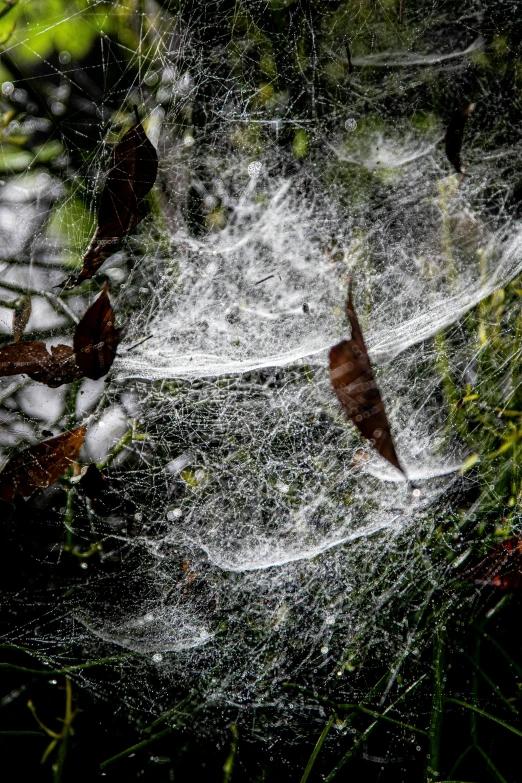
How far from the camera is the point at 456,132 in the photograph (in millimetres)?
1830

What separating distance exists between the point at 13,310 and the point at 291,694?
1.63 meters

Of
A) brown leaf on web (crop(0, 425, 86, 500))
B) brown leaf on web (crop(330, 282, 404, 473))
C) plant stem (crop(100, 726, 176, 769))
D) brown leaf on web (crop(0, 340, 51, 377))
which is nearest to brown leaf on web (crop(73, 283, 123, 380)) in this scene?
brown leaf on web (crop(0, 340, 51, 377))

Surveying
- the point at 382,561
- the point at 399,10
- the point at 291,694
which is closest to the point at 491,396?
the point at 382,561

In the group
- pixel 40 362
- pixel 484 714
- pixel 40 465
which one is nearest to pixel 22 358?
pixel 40 362

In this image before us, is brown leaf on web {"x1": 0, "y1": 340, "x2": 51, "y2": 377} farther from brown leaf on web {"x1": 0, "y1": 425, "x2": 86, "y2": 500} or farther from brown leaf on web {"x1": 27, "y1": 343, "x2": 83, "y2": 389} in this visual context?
brown leaf on web {"x1": 0, "y1": 425, "x2": 86, "y2": 500}

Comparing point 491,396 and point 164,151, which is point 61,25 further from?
point 491,396

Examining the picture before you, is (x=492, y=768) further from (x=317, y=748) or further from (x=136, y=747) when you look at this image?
(x=136, y=747)

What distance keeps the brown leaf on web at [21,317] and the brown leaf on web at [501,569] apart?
68.5 inches

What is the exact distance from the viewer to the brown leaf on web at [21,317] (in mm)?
1796

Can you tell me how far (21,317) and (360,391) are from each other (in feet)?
4.06

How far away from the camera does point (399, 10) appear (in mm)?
1808

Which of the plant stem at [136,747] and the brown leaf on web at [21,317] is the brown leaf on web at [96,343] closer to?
the brown leaf on web at [21,317]

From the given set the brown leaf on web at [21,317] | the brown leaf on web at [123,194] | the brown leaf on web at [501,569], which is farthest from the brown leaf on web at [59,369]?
the brown leaf on web at [501,569]

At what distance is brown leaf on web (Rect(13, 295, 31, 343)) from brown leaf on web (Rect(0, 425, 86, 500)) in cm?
39
